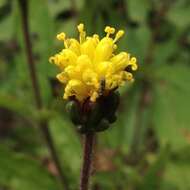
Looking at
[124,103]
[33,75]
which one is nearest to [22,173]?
[33,75]

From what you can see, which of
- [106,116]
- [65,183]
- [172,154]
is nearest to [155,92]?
[172,154]

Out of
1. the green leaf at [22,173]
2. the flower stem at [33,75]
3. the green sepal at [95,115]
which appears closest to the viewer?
the green sepal at [95,115]

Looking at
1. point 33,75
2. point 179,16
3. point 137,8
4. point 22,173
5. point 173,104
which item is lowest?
point 22,173

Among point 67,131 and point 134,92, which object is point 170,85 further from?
point 67,131

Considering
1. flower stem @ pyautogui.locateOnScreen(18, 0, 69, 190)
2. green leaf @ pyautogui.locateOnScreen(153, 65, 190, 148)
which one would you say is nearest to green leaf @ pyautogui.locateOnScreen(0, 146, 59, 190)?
flower stem @ pyautogui.locateOnScreen(18, 0, 69, 190)

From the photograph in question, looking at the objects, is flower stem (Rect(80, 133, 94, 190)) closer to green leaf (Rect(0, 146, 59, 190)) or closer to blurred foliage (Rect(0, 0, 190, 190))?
blurred foliage (Rect(0, 0, 190, 190))

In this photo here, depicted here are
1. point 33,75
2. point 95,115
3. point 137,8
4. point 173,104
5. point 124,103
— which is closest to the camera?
point 95,115

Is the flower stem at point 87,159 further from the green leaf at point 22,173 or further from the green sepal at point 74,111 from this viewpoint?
the green leaf at point 22,173

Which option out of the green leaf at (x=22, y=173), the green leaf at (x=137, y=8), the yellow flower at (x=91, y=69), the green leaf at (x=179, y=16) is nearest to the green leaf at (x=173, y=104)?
the green leaf at (x=179, y=16)

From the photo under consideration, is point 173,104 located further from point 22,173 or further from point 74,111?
point 74,111
